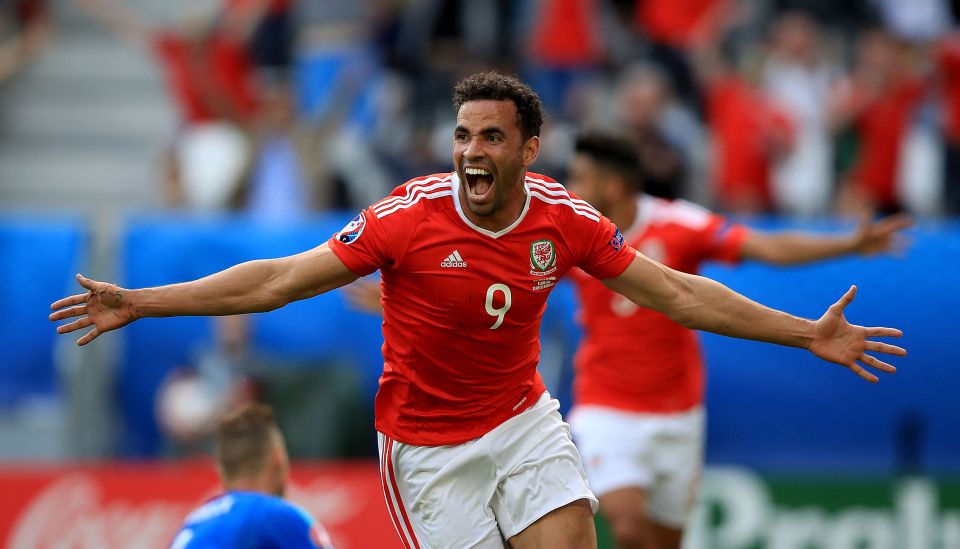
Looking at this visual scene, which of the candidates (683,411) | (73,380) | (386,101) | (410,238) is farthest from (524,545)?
(386,101)

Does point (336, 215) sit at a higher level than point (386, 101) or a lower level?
lower

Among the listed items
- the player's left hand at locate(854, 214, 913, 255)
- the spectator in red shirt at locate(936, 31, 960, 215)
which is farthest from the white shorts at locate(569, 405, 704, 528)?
the spectator in red shirt at locate(936, 31, 960, 215)

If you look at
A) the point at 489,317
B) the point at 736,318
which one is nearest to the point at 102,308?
the point at 489,317

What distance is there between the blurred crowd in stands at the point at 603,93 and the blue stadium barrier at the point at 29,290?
6.25 ft

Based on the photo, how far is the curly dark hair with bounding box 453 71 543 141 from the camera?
5594 mm

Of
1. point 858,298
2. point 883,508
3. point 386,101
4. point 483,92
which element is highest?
point 386,101

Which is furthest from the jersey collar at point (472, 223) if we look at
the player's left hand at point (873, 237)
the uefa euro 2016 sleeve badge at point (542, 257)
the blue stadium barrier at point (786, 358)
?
the blue stadium barrier at point (786, 358)

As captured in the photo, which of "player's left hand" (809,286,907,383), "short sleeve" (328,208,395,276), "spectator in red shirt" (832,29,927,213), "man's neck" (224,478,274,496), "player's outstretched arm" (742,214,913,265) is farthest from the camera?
"spectator in red shirt" (832,29,927,213)

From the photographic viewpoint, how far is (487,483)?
19.2ft

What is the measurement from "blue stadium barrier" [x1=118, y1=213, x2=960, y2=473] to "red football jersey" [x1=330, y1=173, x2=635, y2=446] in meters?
4.68

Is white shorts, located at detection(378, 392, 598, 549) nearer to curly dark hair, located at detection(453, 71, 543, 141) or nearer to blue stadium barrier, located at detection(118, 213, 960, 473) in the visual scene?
curly dark hair, located at detection(453, 71, 543, 141)

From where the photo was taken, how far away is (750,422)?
1066 cm

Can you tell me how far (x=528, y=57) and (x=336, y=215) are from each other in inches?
106

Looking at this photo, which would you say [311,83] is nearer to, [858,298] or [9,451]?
[9,451]
